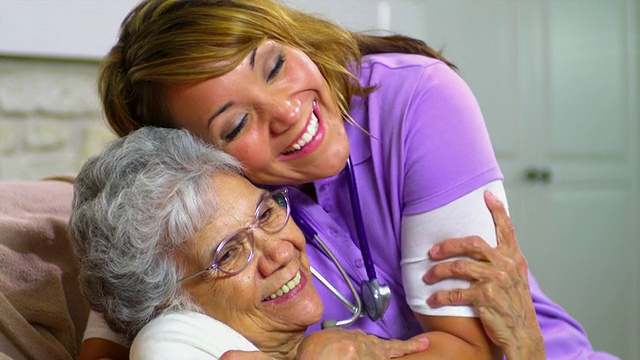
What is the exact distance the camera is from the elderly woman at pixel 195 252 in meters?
1.23

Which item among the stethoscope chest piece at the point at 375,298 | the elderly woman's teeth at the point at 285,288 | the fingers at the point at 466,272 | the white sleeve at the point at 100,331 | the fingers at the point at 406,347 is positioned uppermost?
the elderly woman's teeth at the point at 285,288

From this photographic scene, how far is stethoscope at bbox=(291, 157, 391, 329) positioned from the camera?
4.54ft

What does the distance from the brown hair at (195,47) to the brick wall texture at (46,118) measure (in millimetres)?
1077

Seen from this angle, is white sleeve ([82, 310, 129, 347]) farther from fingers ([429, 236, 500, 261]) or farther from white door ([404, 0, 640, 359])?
white door ([404, 0, 640, 359])

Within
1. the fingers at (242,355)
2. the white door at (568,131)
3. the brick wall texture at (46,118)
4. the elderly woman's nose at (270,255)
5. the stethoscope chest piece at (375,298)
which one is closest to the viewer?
the fingers at (242,355)

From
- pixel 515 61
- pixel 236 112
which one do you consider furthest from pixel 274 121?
pixel 515 61

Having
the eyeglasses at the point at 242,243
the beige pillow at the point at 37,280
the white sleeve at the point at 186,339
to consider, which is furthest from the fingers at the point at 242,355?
the beige pillow at the point at 37,280

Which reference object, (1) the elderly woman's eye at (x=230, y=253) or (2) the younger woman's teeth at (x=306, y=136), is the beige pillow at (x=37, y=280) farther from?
(2) the younger woman's teeth at (x=306, y=136)

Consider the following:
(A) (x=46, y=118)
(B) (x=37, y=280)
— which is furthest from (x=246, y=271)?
(A) (x=46, y=118)

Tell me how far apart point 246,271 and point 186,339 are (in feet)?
0.48

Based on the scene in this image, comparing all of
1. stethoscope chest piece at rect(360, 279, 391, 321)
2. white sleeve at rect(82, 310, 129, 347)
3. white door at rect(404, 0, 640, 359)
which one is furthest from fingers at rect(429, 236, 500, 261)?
white door at rect(404, 0, 640, 359)

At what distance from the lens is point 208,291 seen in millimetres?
1261

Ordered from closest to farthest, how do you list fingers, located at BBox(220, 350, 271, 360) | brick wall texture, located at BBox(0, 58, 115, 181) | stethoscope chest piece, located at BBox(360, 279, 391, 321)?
fingers, located at BBox(220, 350, 271, 360) < stethoscope chest piece, located at BBox(360, 279, 391, 321) < brick wall texture, located at BBox(0, 58, 115, 181)

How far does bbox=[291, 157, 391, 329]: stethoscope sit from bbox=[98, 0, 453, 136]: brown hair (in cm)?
19
